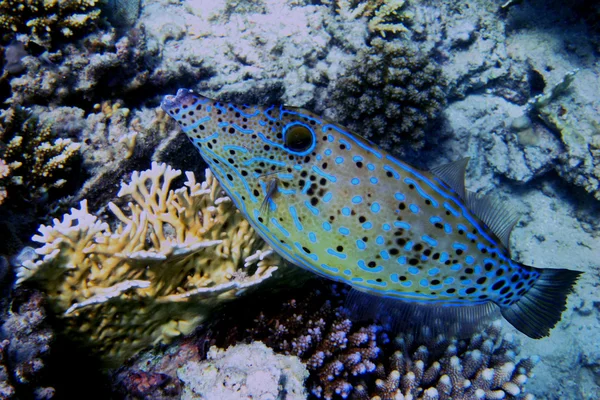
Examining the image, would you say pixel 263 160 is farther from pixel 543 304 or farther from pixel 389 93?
pixel 389 93

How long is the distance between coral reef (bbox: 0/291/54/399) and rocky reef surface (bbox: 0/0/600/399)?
10 mm

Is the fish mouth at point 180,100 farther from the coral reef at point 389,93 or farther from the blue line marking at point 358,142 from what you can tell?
the coral reef at point 389,93

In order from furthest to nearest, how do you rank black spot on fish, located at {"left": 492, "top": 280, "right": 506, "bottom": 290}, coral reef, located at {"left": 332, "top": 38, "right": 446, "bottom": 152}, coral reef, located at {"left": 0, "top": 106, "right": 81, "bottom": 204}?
1. coral reef, located at {"left": 332, "top": 38, "right": 446, "bottom": 152}
2. coral reef, located at {"left": 0, "top": 106, "right": 81, "bottom": 204}
3. black spot on fish, located at {"left": 492, "top": 280, "right": 506, "bottom": 290}

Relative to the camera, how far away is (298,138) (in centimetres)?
240

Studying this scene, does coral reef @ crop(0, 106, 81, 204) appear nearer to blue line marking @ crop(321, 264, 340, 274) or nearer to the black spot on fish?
blue line marking @ crop(321, 264, 340, 274)

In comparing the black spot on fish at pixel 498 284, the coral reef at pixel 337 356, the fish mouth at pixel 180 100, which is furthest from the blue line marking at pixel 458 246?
the fish mouth at pixel 180 100

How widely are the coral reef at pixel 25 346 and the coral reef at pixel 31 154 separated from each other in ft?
3.66

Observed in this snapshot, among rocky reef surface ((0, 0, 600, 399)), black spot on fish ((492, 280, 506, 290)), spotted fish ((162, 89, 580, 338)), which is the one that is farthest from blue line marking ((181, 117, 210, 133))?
black spot on fish ((492, 280, 506, 290))

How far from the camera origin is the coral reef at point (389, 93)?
5.37 m

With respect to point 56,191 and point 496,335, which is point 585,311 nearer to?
point 496,335

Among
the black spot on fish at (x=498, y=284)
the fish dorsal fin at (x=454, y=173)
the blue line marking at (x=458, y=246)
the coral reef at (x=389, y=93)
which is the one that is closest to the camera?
the blue line marking at (x=458, y=246)

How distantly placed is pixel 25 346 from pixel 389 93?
5.09 meters

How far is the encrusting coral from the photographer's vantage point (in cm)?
273

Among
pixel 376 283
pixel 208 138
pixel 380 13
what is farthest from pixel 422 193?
pixel 380 13
